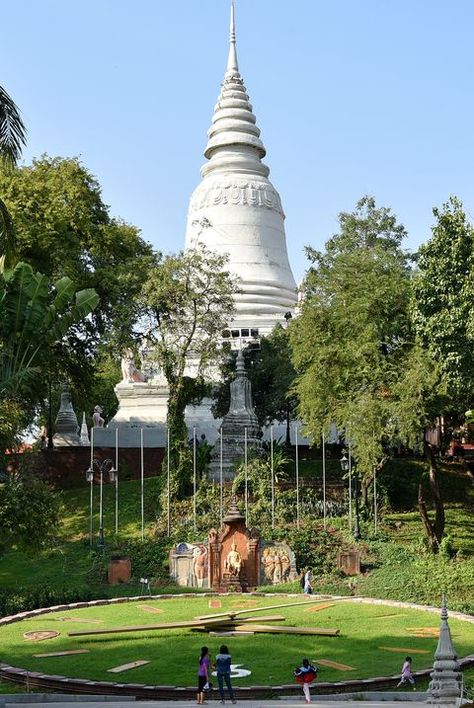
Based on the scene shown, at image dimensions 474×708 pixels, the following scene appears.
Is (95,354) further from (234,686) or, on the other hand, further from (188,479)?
(234,686)

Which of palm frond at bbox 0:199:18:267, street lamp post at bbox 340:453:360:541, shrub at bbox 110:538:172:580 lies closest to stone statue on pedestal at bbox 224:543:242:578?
shrub at bbox 110:538:172:580

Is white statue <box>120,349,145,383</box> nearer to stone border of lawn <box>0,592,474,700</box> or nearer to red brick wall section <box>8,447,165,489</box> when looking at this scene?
red brick wall section <box>8,447,165,489</box>

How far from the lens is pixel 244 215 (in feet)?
174

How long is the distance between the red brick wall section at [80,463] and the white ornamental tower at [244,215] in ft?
35.7

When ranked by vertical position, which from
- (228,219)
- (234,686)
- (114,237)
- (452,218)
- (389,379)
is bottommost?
(234,686)

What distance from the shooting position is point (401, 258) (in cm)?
4503

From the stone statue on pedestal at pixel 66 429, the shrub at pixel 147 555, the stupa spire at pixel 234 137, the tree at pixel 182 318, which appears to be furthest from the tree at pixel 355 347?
the stupa spire at pixel 234 137

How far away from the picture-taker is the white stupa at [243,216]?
165 feet

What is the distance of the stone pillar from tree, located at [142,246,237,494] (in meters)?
21.2

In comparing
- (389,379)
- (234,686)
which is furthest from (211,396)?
(234,686)

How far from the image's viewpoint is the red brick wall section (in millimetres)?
38353

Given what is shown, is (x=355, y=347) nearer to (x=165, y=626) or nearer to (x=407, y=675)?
(x=165, y=626)

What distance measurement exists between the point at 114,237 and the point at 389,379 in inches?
604

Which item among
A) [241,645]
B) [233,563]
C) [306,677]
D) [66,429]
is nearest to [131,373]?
[66,429]
